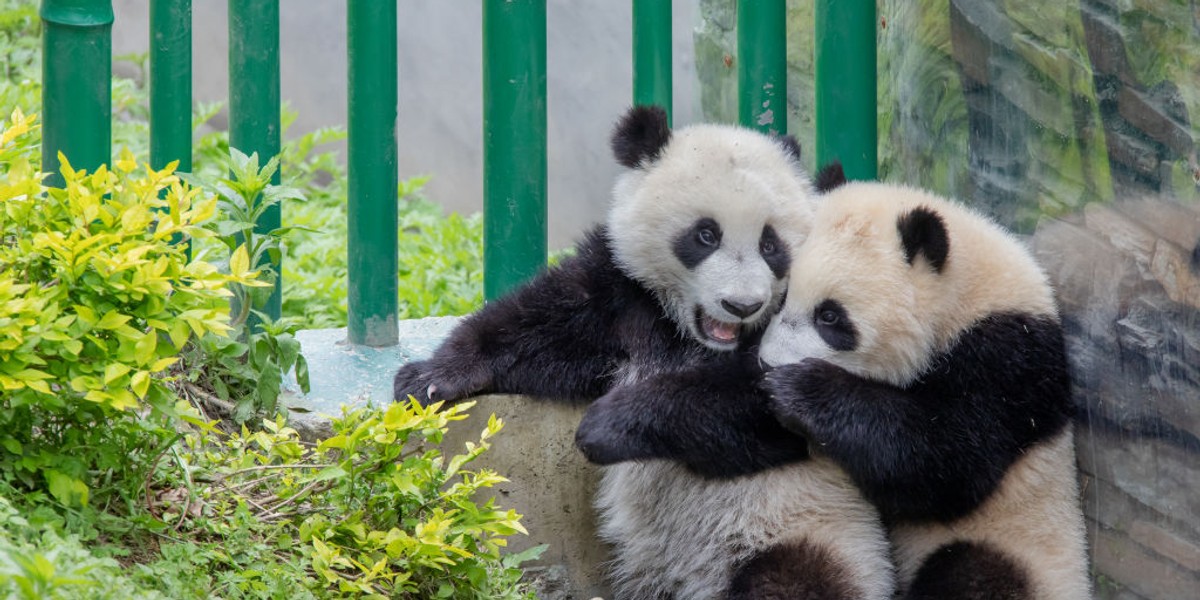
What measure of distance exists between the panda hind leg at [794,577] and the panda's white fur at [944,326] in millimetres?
313

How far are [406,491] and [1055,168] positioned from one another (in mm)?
2022

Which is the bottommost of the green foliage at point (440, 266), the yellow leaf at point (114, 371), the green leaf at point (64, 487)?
the green foliage at point (440, 266)

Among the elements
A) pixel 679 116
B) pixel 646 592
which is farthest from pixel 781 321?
pixel 679 116

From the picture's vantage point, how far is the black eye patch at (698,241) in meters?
4.28

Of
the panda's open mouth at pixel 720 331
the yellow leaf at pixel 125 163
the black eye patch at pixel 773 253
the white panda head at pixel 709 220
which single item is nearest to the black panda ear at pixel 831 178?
the white panda head at pixel 709 220

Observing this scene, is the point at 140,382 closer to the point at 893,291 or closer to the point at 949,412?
the point at 893,291

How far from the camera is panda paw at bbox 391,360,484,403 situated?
14.4 feet

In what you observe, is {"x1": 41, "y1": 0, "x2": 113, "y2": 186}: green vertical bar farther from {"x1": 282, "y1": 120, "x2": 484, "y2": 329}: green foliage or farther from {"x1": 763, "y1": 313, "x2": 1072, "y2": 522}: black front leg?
{"x1": 763, "y1": 313, "x2": 1072, "y2": 522}: black front leg

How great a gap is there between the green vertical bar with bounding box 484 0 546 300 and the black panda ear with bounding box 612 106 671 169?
0.62 m

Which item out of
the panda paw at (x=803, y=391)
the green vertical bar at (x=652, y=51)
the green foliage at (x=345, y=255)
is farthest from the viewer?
the green foliage at (x=345, y=255)

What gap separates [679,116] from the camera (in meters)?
8.66

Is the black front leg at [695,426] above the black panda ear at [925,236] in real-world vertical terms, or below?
below

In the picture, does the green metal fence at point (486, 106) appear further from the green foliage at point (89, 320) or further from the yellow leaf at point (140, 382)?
the yellow leaf at point (140, 382)

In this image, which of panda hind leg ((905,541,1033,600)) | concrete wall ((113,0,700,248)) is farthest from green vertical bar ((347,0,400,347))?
concrete wall ((113,0,700,248))
